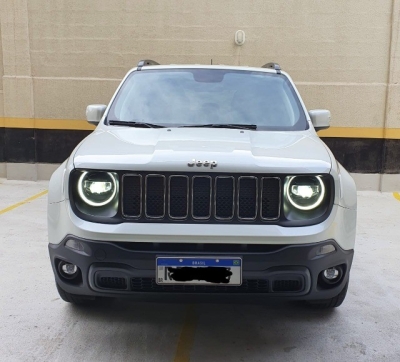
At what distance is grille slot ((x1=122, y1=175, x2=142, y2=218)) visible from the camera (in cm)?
285

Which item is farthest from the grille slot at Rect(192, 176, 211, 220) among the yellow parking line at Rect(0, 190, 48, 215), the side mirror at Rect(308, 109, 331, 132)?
the yellow parking line at Rect(0, 190, 48, 215)

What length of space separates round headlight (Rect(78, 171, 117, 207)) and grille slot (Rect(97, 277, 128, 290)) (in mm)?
426

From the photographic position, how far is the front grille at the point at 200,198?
2834 mm

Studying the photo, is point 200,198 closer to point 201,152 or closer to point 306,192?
point 201,152

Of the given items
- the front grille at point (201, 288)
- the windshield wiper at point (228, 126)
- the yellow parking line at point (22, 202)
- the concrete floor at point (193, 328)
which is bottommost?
the yellow parking line at point (22, 202)

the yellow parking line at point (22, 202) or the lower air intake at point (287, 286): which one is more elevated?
the lower air intake at point (287, 286)

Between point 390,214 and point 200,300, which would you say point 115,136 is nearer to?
point 200,300

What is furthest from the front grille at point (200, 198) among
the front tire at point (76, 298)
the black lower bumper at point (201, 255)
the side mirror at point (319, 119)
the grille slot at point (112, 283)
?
the side mirror at point (319, 119)

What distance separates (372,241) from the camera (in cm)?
598

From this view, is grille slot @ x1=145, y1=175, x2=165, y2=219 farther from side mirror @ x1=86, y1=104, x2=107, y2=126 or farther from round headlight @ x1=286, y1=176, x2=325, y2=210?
side mirror @ x1=86, y1=104, x2=107, y2=126

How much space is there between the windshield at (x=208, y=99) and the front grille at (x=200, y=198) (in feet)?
3.29

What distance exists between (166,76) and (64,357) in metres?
2.45

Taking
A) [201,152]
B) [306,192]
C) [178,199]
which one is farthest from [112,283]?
[306,192]

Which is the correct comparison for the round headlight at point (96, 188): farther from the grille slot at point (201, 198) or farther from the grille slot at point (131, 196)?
the grille slot at point (201, 198)
